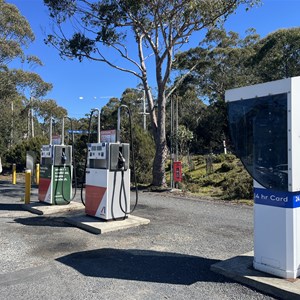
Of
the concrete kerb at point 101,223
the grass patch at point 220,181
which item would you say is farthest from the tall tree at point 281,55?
the concrete kerb at point 101,223

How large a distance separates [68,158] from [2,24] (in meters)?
17.0

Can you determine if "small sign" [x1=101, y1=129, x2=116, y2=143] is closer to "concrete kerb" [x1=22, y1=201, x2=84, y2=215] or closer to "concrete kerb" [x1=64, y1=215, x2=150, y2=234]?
"concrete kerb" [x1=64, y1=215, x2=150, y2=234]

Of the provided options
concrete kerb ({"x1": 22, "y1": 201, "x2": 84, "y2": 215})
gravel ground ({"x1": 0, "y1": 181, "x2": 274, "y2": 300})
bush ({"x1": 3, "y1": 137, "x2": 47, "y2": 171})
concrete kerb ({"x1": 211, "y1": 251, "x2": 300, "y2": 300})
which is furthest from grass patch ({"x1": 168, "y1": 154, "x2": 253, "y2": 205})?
bush ({"x1": 3, "y1": 137, "x2": 47, "y2": 171})

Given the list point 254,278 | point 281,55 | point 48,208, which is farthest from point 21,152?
point 254,278

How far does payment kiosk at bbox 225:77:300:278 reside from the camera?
4160mm

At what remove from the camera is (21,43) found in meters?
24.6

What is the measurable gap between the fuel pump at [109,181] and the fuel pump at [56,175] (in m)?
1.99

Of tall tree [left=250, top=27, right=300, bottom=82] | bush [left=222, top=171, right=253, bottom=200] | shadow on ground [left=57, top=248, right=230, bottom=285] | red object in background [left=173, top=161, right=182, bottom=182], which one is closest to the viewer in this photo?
shadow on ground [left=57, top=248, right=230, bottom=285]

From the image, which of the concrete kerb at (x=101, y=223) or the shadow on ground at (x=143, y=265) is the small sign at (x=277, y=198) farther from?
the concrete kerb at (x=101, y=223)

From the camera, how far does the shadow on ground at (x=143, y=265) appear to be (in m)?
4.65

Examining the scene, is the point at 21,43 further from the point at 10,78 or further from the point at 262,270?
the point at 262,270

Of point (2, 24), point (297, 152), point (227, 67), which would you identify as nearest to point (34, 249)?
point (297, 152)

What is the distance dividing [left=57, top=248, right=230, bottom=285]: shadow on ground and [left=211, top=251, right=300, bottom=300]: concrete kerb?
15 cm

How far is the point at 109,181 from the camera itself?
7500 millimetres
